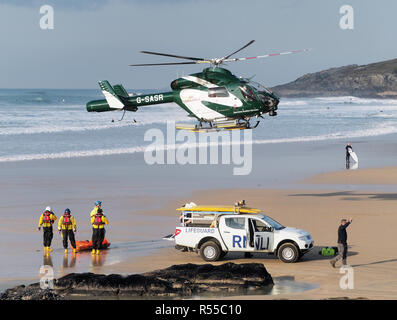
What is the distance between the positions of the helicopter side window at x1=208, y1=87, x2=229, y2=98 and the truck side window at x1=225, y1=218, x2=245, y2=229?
41.7 feet

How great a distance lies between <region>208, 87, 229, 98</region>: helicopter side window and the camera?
1357 inches

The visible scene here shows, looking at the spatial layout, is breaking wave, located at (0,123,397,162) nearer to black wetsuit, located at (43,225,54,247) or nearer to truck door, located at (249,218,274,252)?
black wetsuit, located at (43,225,54,247)

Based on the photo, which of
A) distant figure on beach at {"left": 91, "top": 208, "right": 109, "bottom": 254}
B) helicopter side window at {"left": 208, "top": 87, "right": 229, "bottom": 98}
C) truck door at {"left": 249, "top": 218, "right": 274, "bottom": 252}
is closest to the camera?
truck door at {"left": 249, "top": 218, "right": 274, "bottom": 252}

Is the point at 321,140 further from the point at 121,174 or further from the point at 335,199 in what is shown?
the point at 335,199

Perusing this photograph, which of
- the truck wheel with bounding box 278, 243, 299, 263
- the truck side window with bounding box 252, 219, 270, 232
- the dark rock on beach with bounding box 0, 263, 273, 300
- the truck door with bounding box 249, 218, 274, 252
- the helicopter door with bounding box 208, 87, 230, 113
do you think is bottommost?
the dark rock on beach with bounding box 0, 263, 273, 300

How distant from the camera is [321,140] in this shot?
208ft

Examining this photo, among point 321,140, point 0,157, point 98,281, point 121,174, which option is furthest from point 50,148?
point 98,281

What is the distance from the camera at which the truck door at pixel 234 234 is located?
22.2 m

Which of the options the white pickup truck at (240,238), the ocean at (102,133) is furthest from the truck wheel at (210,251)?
the ocean at (102,133)

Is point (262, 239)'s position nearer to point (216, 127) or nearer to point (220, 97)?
point (220, 97)

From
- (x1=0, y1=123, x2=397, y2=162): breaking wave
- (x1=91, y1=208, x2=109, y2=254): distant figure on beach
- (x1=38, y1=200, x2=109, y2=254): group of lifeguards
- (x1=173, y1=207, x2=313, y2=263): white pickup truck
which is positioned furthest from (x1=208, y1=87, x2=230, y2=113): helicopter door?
(x1=0, y1=123, x2=397, y2=162): breaking wave

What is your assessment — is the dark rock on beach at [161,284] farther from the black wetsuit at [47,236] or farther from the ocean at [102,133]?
the ocean at [102,133]

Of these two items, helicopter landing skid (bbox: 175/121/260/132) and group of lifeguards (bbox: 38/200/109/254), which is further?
helicopter landing skid (bbox: 175/121/260/132)
